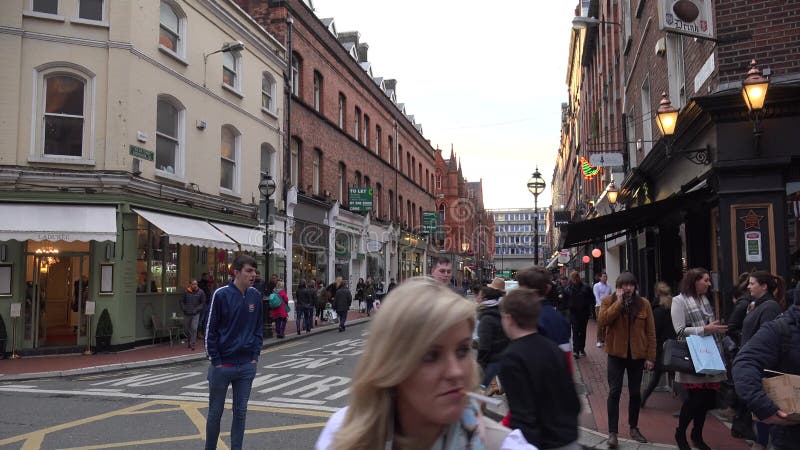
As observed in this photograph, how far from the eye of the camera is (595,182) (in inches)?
1123

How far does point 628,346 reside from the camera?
251 inches

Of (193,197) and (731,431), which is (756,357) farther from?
(193,197)

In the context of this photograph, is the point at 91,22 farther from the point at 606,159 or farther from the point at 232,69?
the point at 606,159

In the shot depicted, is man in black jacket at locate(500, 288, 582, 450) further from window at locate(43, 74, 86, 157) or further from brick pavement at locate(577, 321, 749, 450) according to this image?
window at locate(43, 74, 86, 157)

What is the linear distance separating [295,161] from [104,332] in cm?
1274

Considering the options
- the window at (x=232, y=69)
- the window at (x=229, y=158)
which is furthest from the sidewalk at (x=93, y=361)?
the window at (x=232, y=69)

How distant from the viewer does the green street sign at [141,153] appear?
1487cm

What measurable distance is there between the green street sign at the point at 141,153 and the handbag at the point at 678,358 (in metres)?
13.1

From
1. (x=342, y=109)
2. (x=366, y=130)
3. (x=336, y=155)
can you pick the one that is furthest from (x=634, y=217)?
(x=366, y=130)

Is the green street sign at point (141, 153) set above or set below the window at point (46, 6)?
below

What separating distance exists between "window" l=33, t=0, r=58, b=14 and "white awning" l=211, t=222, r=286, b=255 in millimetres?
6948

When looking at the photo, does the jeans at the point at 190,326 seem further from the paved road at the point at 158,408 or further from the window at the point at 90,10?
the window at the point at 90,10

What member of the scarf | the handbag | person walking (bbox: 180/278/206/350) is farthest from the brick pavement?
person walking (bbox: 180/278/206/350)

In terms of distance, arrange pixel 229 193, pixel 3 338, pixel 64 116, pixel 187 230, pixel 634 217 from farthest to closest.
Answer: pixel 229 193 → pixel 187 230 → pixel 64 116 → pixel 3 338 → pixel 634 217
